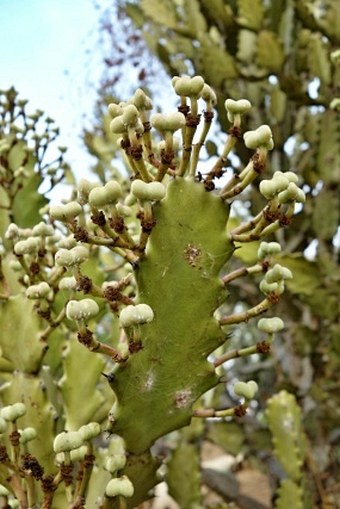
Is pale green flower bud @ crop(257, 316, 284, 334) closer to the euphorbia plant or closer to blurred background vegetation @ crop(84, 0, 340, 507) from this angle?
the euphorbia plant

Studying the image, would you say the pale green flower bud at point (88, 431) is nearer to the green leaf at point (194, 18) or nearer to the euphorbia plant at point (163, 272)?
the euphorbia plant at point (163, 272)

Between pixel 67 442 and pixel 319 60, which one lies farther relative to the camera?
pixel 319 60

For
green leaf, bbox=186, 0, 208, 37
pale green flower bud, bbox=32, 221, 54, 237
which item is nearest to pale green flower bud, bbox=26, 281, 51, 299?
pale green flower bud, bbox=32, 221, 54, 237

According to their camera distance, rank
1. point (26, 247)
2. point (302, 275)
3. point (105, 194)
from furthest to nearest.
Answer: point (302, 275) < point (26, 247) < point (105, 194)

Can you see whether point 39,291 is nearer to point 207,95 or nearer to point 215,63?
point 207,95

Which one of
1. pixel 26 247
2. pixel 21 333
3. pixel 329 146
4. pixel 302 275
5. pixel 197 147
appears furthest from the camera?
pixel 329 146

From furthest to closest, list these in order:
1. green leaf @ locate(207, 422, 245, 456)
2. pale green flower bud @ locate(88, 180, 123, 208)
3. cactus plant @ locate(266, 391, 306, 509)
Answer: green leaf @ locate(207, 422, 245, 456) < cactus plant @ locate(266, 391, 306, 509) < pale green flower bud @ locate(88, 180, 123, 208)

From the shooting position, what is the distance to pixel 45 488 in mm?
781

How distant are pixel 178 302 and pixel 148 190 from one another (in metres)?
0.16

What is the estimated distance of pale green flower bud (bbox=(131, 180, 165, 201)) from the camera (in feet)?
2.14

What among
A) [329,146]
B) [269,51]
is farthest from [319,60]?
[329,146]

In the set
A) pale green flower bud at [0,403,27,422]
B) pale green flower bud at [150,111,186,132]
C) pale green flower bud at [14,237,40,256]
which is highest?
pale green flower bud at [150,111,186,132]

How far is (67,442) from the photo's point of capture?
71cm

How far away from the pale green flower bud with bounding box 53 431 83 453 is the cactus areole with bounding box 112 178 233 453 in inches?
3.0
